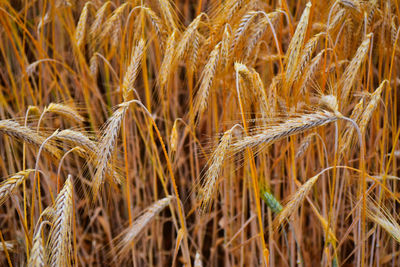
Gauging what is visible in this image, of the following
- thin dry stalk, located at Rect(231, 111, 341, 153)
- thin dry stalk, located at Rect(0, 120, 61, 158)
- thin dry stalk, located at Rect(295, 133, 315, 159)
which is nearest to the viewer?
thin dry stalk, located at Rect(231, 111, 341, 153)

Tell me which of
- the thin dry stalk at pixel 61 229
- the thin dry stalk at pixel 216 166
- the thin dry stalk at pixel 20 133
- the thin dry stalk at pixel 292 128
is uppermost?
the thin dry stalk at pixel 20 133

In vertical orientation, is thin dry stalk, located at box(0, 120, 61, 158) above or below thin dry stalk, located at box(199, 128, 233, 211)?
above

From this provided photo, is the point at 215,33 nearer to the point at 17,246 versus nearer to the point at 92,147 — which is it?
the point at 92,147

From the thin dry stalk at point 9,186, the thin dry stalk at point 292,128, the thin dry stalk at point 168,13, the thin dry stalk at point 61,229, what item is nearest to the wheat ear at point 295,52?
the thin dry stalk at point 292,128

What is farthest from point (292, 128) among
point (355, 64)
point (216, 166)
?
point (355, 64)

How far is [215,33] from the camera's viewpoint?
55.0 inches

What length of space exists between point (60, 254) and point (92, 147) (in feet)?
1.13

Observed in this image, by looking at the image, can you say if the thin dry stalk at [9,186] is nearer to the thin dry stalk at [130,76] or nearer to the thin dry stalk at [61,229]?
the thin dry stalk at [61,229]

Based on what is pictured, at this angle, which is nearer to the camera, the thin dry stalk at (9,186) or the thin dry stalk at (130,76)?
the thin dry stalk at (9,186)

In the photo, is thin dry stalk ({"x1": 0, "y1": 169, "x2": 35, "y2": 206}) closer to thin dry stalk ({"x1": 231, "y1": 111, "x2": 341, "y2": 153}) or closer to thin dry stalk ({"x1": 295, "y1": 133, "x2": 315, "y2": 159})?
thin dry stalk ({"x1": 231, "y1": 111, "x2": 341, "y2": 153})

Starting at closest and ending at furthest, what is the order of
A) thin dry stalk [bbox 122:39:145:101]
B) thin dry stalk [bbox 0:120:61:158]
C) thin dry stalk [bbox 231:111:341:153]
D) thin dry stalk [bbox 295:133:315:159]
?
thin dry stalk [bbox 231:111:341:153] → thin dry stalk [bbox 0:120:61:158] → thin dry stalk [bbox 122:39:145:101] → thin dry stalk [bbox 295:133:315:159]

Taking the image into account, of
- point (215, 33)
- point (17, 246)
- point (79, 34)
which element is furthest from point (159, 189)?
point (215, 33)

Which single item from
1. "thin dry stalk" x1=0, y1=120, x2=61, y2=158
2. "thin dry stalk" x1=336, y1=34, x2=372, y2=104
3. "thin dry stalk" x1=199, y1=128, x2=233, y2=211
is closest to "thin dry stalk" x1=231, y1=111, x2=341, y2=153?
"thin dry stalk" x1=199, y1=128, x2=233, y2=211

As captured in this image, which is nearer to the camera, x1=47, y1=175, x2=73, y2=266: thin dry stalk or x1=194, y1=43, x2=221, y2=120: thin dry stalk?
x1=47, y1=175, x2=73, y2=266: thin dry stalk
